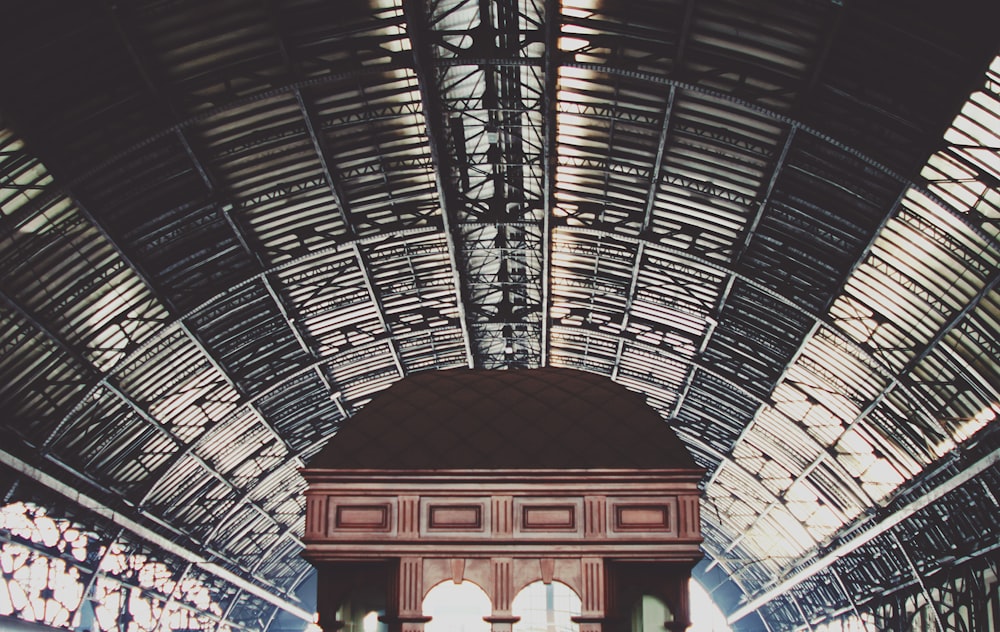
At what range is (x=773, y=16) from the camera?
28.0 metres

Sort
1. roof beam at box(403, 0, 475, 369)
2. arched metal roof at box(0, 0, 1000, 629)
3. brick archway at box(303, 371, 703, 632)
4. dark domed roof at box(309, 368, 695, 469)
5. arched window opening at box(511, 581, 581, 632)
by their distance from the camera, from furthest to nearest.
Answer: roof beam at box(403, 0, 475, 369)
arched metal roof at box(0, 0, 1000, 629)
dark domed roof at box(309, 368, 695, 469)
arched window opening at box(511, 581, 581, 632)
brick archway at box(303, 371, 703, 632)

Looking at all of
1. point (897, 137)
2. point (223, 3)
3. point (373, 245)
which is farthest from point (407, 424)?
point (373, 245)

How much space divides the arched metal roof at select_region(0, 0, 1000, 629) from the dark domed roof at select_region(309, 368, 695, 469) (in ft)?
54.7

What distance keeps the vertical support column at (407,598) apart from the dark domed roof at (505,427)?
3.53 ft

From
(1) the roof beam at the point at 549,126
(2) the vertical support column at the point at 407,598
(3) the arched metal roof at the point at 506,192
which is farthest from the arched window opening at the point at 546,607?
(1) the roof beam at the point at 549,126

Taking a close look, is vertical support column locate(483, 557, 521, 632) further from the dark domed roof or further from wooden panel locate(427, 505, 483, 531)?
the dark domed roof

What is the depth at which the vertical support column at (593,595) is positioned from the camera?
437 inches

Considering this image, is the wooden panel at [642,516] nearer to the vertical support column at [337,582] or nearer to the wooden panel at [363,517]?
the wooden panel at [363,517]

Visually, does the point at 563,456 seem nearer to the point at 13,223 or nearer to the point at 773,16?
the point at 773,16

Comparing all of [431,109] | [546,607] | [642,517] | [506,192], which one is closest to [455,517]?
[546,607]

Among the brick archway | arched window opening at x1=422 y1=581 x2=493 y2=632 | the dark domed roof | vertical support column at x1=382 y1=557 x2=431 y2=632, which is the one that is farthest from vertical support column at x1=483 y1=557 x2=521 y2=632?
the dark domed roof

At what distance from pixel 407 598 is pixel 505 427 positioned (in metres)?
2.31

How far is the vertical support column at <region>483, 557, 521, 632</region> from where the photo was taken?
36.5 feet

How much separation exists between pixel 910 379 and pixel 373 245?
2126 cm
